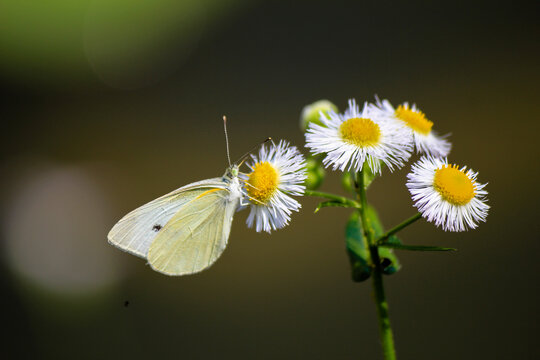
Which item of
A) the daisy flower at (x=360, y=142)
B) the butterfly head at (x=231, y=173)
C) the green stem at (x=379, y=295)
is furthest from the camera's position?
the butterfly head at (x=231, y=173)

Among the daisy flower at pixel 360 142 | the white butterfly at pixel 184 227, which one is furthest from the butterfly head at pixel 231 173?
the daisy flower at pixel 360 142

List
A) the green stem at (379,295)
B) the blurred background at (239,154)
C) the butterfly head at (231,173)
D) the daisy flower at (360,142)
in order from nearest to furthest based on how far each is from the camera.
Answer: the green stem at (379,295)
the daisy flower at (360,142)
the butterfly head at (231,173)
the blurred background at (239,154)

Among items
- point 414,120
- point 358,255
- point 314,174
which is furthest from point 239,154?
point 358,255

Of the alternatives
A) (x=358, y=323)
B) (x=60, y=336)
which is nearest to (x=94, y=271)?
(x=60, y=336)

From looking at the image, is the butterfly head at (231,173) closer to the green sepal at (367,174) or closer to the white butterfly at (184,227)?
the white butterfly at (184,227)

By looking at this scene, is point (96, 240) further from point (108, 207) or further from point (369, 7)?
point (369, 7)

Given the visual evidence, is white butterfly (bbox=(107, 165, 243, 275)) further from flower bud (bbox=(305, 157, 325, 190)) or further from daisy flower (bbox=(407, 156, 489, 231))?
daisy flower (bbox=(407, 156, 489, 231))
